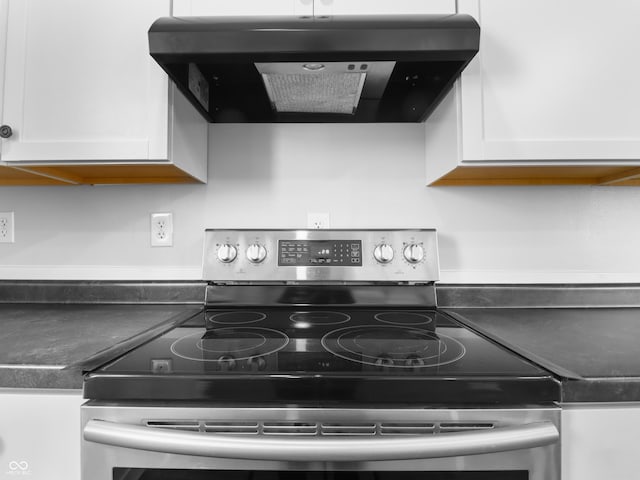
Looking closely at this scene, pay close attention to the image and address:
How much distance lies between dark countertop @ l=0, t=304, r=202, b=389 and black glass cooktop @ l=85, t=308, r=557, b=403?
6 cm

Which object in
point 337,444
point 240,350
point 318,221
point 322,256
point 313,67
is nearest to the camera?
point 337,444

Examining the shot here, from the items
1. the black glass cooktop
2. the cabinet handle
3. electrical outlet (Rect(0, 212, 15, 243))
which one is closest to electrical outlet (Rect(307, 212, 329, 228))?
the black glass cooktop

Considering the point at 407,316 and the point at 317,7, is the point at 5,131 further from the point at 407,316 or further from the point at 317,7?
the point at 407,316

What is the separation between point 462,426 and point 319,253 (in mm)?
651

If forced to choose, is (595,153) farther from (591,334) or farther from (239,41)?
(239,41)

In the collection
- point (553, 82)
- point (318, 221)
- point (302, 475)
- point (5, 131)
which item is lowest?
point (302, 475)

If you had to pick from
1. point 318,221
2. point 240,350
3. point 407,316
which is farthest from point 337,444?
point 318,221

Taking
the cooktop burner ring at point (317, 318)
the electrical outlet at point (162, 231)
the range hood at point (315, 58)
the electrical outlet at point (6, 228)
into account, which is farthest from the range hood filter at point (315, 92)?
the electrical outlet at point (6, 228)

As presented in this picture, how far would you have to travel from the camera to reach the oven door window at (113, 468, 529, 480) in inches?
22.9

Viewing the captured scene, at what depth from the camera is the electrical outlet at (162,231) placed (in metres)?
1.24

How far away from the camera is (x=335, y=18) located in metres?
0.85

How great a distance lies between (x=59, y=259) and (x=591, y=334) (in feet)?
5.38

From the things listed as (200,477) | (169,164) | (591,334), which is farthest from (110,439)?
(591,334)

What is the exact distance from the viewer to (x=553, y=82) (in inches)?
36.2
